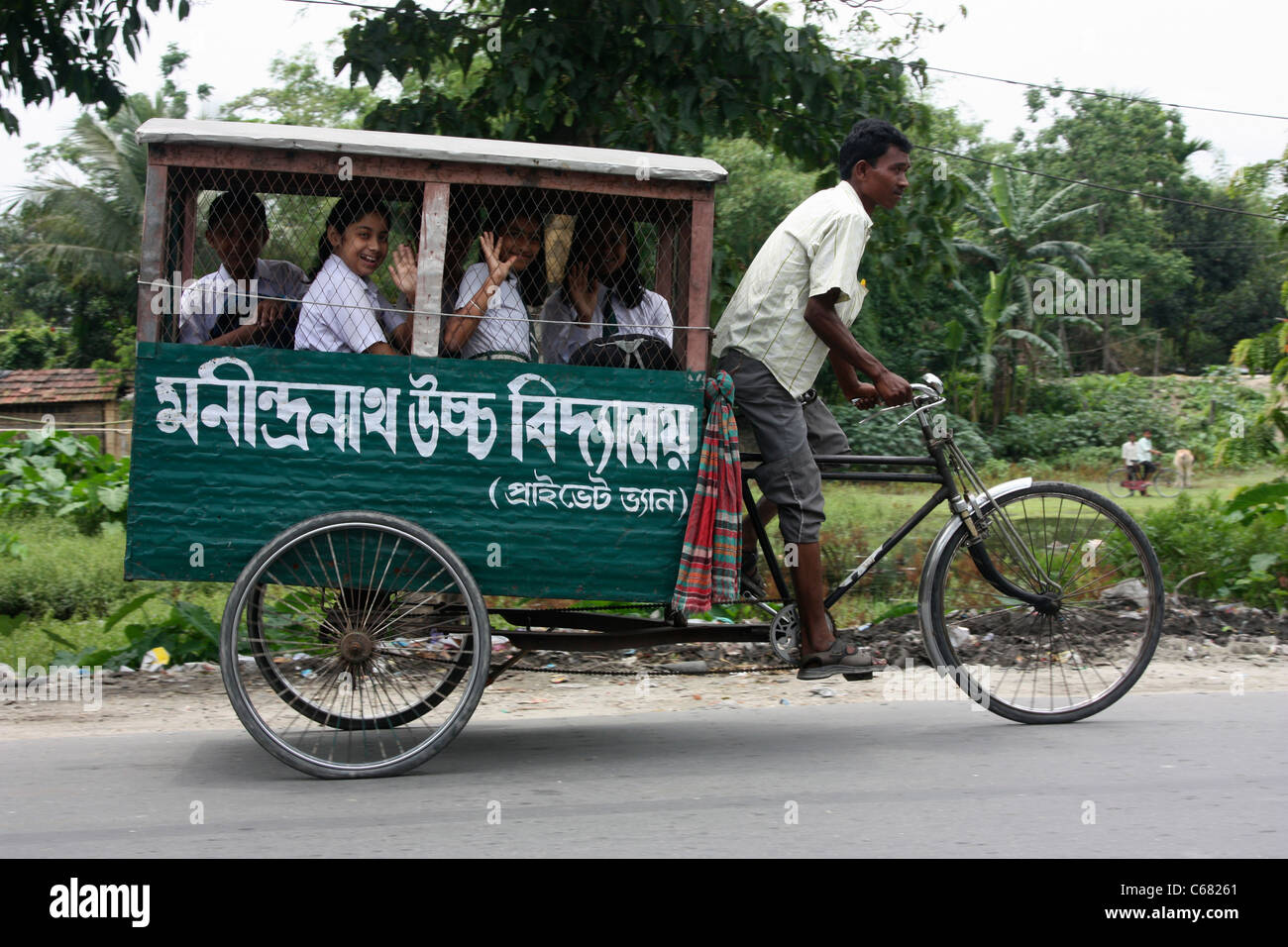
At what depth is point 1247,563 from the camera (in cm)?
716

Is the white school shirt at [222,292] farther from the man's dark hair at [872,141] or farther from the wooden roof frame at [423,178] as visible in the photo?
the man's dark hair at [872,141]

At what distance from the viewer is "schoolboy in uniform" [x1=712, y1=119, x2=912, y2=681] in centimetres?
418

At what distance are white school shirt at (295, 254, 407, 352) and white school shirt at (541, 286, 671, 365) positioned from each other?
22.2 inches

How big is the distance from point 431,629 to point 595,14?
3632 mm

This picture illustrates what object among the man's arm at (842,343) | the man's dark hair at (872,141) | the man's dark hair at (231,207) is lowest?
the man's arm at (842,343)

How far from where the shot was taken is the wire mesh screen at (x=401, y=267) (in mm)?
4117

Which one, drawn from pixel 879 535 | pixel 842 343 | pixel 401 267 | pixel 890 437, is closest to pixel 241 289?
pixel 401 267

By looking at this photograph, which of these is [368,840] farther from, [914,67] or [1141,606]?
[914,67]

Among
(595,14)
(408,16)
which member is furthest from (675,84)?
(408,16)

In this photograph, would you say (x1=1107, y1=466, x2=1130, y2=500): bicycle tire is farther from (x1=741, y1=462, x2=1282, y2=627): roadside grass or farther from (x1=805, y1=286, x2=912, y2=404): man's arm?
(x1=805, y1=286, x2=912, y2=404): man's arm

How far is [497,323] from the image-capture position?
424 cm

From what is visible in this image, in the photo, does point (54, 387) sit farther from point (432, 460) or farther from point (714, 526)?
point (714, 526)

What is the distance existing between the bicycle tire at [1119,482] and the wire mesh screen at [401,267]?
19.0 metres

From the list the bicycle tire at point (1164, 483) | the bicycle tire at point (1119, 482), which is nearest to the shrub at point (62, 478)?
the bicycle tire at point (1119, 482)
